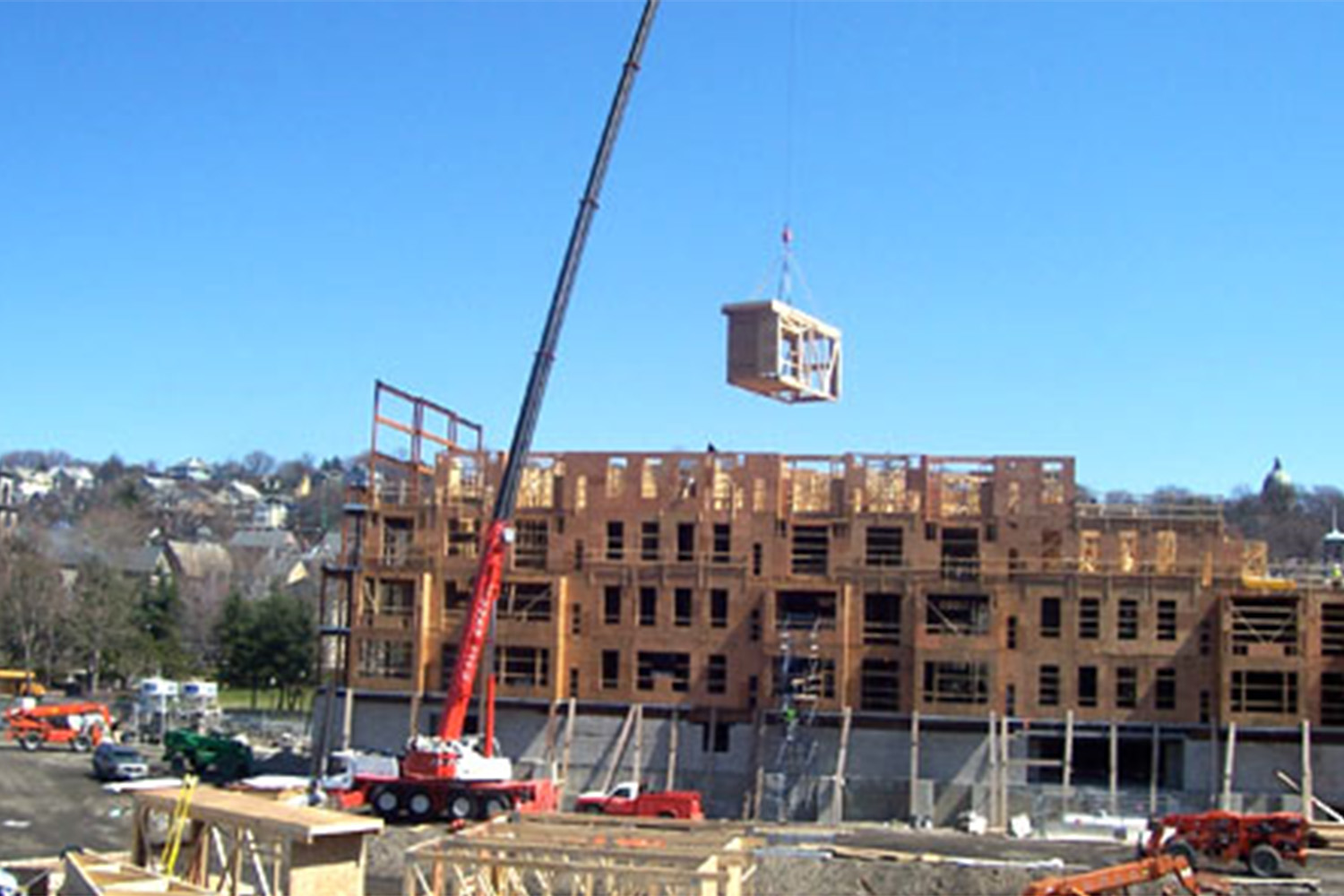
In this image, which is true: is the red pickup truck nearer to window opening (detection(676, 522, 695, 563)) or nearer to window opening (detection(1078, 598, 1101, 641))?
window opening (detection(676, 522, 695, 563))

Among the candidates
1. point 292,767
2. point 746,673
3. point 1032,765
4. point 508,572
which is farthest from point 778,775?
point 292,767

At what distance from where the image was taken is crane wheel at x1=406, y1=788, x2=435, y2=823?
5481 cm

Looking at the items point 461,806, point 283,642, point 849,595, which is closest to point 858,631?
point 849,595

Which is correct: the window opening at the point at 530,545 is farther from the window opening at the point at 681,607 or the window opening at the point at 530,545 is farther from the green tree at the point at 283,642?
the green tree at the point at 283,642

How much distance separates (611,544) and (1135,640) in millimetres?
20408

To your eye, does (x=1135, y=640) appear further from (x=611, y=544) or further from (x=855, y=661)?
(x=611, y=544)

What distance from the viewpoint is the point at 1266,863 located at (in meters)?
46.0

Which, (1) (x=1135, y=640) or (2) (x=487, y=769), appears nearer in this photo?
(2) (x=487, y=769)

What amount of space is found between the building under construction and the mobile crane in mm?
7526

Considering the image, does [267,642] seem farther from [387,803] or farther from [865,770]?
[865,770]

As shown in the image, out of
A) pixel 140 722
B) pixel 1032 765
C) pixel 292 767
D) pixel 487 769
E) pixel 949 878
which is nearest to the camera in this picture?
pixel 949 878

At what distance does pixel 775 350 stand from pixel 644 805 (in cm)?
1667

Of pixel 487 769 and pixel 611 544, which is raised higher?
pixel 611 544

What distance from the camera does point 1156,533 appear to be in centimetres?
6319
